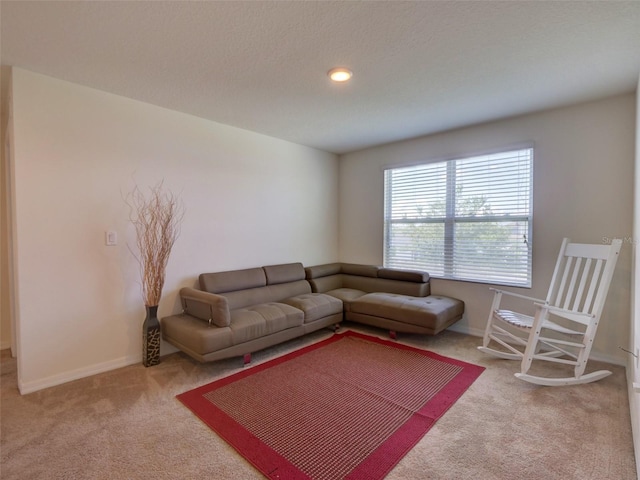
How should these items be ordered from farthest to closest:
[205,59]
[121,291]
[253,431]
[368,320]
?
[368,320] → [121,291] → [205,59] → [253,431]

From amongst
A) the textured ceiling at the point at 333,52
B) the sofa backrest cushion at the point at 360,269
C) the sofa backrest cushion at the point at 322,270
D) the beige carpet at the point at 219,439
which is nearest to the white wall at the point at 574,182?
the textured ceiling at the point at 333,52

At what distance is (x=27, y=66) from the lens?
89.9 inches

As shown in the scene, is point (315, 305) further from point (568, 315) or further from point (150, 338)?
point (568, 315)

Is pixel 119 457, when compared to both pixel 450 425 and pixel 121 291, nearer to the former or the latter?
pixel 121 291

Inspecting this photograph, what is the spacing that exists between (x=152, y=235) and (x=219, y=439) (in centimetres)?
189

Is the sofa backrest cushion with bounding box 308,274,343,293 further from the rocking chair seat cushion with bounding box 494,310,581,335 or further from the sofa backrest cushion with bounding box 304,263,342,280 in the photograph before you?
the rocking chair seat cushion with bounding box 494,310,581,335

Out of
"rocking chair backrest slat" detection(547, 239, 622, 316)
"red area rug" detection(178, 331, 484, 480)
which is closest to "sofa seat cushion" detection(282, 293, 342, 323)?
"red area rug" detection(178, 331, 484, 480)

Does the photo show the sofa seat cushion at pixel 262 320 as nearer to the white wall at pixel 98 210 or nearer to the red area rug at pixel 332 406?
the red area rug at pixel 332 406

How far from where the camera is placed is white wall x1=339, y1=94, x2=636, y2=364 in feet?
9.25

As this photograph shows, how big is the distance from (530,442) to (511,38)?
2.43m

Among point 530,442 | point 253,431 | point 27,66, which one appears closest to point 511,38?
point 530,442

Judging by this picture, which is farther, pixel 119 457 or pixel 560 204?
pixel 560 204

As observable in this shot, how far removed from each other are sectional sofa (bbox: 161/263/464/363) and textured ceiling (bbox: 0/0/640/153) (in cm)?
183

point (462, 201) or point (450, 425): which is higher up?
point (462, 201)
